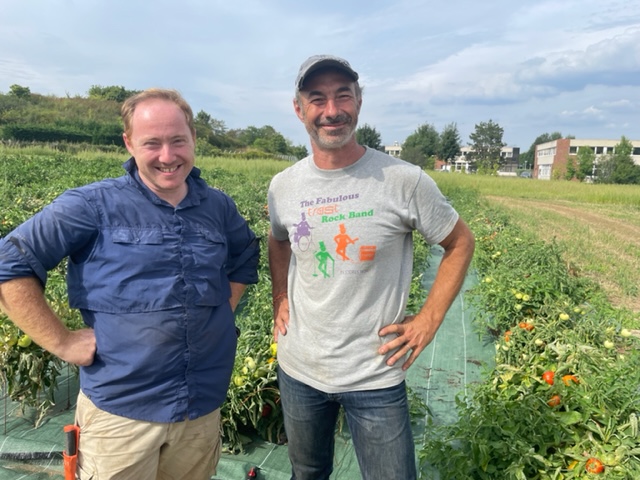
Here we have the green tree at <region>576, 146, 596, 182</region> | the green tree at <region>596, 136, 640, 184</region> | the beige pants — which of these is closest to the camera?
the beige pants

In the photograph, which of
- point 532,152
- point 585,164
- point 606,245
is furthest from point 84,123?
point 532,152

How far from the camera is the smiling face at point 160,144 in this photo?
63.1 inches

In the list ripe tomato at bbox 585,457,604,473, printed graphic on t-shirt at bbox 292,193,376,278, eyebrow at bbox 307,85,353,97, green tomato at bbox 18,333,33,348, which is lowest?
ripe tomato at bbox 585,457,604,473

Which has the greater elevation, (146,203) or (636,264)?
(146,203)

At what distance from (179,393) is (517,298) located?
119 inches

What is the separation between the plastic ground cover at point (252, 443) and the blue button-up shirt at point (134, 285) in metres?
1.13

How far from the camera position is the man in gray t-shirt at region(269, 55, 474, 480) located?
1709 millimetres

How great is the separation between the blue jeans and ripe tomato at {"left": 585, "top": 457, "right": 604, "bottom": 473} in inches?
27.8

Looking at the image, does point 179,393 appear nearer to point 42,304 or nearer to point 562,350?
point 42,304

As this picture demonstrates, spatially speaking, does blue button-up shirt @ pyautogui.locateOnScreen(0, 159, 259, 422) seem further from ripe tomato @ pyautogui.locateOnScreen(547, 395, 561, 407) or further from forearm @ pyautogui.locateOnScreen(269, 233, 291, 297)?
ripe tomato @ pyautogui.locateOnScreen(547, 395, 561, 407)

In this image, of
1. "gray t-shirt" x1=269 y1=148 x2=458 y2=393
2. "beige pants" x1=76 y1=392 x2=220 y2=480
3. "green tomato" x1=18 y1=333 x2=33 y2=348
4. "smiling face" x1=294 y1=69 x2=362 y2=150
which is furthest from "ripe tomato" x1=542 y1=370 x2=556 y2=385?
"green tomato" x1=18 y1=333 x2=33 y2=348

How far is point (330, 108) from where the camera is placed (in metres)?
1.72

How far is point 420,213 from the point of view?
5.70 ft

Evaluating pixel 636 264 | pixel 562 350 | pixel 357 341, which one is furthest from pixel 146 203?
pixel 636 264
